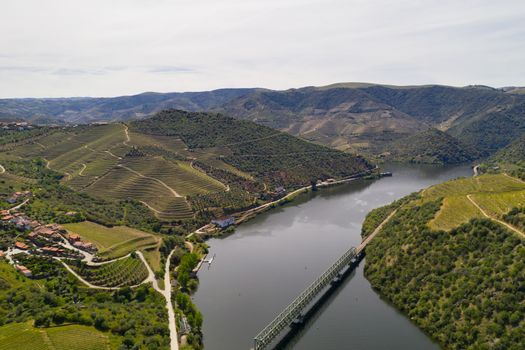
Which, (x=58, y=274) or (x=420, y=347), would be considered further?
(x=58, y=274)

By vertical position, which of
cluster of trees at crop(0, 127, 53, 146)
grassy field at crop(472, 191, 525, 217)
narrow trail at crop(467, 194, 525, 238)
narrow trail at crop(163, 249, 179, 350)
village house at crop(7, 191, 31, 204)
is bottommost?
narrow trail at crop(163, 249, 179, 350)

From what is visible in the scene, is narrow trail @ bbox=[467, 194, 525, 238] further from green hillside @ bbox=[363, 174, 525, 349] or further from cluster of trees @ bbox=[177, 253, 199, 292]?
cluster of trees @ bbox=[177, 253, 199, 292]

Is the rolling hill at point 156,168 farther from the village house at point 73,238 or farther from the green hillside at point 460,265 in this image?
the green hillside at point 460,265

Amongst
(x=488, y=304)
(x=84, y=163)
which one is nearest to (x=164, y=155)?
(x=84, y=163)

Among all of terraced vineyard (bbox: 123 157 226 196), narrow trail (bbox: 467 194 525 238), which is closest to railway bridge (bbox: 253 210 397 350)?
narrow trail (bbox: 467 194 525 238)

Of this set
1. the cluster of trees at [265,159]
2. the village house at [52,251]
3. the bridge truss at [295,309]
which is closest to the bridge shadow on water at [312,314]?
the bridge truss at [295,309]

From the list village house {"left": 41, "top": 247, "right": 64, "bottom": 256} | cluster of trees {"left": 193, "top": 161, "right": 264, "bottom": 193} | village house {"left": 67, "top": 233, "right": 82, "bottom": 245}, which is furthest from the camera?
cluster of trees {"left": 193, "top": 161, "right": 264, "bottom": 193}

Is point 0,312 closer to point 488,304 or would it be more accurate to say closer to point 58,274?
point 58,274

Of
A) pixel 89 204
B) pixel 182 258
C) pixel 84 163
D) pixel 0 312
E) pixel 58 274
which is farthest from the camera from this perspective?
pixel 84 163
